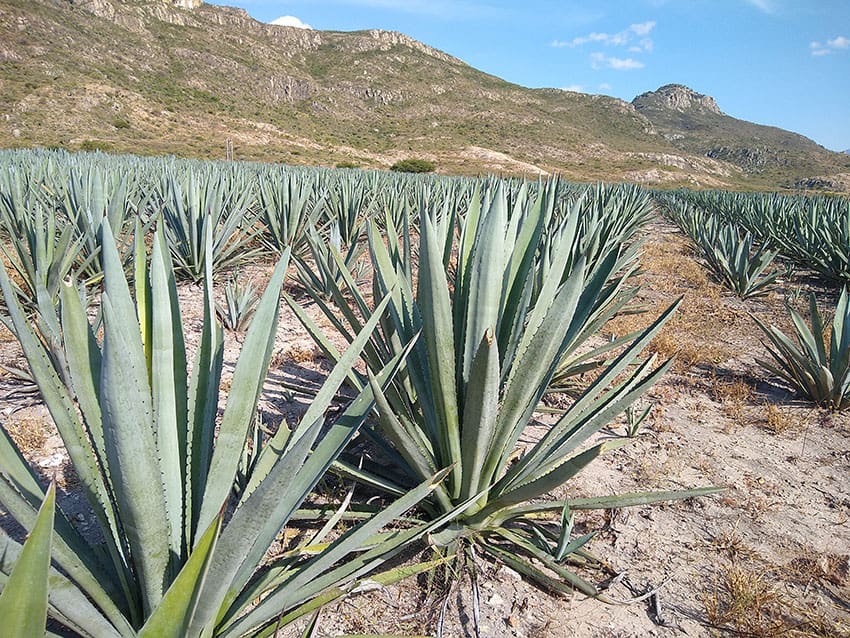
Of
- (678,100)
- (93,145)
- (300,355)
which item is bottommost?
(300,355)

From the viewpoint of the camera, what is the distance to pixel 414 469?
153 cm

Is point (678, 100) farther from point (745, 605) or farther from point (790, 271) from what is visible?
point (745, 605)

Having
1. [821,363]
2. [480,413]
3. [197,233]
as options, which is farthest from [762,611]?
[197,233]

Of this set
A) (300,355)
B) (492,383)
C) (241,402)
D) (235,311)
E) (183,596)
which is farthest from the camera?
(235,311)

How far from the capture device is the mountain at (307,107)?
3603cm

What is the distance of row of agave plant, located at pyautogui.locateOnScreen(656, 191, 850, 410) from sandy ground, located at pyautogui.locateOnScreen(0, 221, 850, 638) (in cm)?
16

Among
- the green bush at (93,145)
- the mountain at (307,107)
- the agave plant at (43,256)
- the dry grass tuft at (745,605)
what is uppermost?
the mountain at (307,107)

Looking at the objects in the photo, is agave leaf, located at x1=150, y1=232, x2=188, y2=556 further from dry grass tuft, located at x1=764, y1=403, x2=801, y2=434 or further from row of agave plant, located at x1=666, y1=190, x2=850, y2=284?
row of agave plant, located at x1=666, y1=190, x2=850, y2=284

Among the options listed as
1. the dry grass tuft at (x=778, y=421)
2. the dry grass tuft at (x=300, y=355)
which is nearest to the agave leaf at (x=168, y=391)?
the dry grass tuft at (x=300, y=355)

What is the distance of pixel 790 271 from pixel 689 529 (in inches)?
214

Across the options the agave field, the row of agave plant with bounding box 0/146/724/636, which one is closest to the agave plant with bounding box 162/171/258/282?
the agave field

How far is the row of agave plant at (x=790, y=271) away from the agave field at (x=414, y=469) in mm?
33

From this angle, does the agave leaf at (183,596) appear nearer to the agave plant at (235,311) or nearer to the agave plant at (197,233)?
the agave plant at (235,311)

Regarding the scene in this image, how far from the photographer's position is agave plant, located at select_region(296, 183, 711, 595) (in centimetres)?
131
